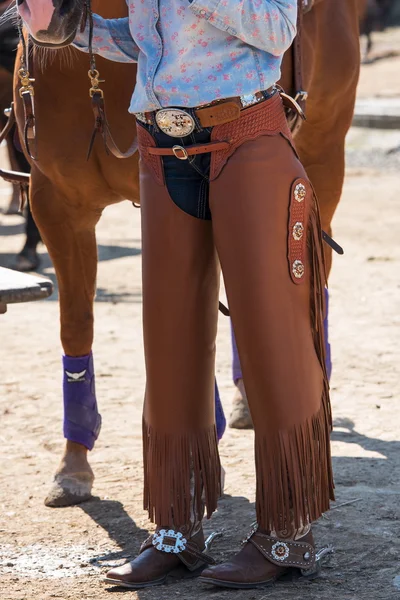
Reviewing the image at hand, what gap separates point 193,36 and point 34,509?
179cm

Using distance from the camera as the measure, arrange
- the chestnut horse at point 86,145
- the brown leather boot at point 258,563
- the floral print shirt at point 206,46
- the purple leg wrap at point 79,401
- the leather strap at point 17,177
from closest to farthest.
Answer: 1. the floral print shirt at point 206,46
2. the brown leather boot at point 258,563
3. the chestnut horse at point 86,145
4. the purple leg wrap at point 79,401
5. the leather strap at point 17,177

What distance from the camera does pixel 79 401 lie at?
3.87m

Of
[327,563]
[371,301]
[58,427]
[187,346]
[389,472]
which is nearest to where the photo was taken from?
[187,346]

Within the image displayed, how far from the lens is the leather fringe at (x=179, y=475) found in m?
2.98

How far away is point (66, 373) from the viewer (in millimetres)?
3895

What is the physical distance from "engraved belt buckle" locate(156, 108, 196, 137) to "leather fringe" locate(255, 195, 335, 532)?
39cm

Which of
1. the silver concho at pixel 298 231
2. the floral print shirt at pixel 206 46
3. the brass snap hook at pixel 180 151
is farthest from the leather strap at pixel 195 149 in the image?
Answer: the silver concho at pixel 298 231

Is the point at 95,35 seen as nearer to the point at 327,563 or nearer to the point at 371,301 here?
the point at 327,563

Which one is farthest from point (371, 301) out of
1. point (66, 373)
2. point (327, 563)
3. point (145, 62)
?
point (145, 62)

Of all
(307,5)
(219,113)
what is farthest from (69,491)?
(307,5)

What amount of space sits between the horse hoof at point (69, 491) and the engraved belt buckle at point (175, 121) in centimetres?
151

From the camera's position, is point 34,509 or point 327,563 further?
point 34,509

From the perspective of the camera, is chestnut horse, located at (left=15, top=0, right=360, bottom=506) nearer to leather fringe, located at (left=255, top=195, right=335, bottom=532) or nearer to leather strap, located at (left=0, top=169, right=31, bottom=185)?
leather strap, located at (left=0, top=169, right=31, bottom=185)

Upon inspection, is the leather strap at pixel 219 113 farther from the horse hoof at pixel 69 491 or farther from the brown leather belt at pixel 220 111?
the horse hoof at pixel 69 491
